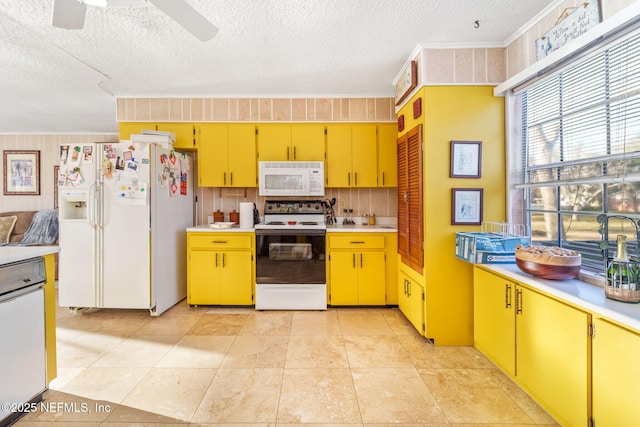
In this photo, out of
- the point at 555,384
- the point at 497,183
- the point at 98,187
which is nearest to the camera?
the point at 555,384

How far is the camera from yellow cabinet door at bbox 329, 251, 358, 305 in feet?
10.8

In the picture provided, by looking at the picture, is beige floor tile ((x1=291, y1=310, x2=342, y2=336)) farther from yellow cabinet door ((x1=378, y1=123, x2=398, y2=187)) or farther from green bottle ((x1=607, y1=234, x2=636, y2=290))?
green bottle ((x1=607, y1=234, x2=636, y2=290))

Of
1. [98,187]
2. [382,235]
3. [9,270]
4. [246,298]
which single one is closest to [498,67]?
[382,235]

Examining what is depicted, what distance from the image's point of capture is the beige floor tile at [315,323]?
2740 millimetres

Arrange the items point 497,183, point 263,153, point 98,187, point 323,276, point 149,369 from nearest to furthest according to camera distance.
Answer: point 149,369 → point 497,183 → point 98,187 → point 323,276 → point 263,153

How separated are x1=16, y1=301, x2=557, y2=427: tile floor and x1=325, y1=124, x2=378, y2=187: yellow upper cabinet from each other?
161 centimetres

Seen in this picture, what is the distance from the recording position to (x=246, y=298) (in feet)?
11.0

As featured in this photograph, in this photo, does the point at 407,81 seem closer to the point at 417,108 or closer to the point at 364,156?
the point at 417,108

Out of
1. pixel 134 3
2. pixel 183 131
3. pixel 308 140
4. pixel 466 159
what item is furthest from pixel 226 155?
pixel 466 159

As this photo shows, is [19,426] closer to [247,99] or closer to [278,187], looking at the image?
[278,187]

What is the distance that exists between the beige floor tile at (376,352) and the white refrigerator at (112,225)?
81.4 inches

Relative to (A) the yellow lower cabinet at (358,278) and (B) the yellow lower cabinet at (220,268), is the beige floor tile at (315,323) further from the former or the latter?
(B) the yellow lower cabinet at (220,268)

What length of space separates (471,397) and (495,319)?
537 mm

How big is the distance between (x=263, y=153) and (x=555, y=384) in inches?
127
